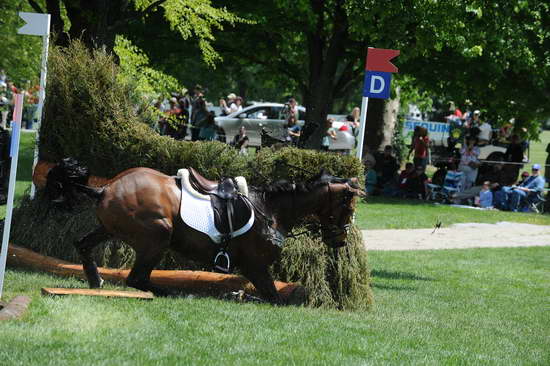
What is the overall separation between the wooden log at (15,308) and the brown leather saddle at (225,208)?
2013 millimetres

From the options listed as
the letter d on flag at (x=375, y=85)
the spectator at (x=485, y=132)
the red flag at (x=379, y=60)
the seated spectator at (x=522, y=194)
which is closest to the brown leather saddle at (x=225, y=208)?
the letter d on flag at (x=375, y=85)

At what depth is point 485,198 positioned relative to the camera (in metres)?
25.2

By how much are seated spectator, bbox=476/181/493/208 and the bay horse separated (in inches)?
628

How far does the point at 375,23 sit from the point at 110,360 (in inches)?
650

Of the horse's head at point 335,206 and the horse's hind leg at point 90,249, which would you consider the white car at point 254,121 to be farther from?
the horse's hind leg at point 90,249

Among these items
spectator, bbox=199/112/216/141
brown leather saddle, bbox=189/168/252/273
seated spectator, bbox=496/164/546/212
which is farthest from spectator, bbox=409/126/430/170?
brown leather saddle, bbox=189/168/252/273

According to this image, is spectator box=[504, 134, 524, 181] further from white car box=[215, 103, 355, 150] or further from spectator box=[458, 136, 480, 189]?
white car box=[215, 103, 355, 150]

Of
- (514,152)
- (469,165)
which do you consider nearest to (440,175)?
(469,165)

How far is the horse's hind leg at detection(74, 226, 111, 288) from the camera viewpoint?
9359 millimetres

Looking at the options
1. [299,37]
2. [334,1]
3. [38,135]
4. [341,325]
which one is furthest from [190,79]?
[341,325]

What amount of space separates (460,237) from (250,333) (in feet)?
42.5

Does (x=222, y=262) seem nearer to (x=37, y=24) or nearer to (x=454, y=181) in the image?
(x=37, y=24)

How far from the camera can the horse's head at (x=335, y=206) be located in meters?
9.70

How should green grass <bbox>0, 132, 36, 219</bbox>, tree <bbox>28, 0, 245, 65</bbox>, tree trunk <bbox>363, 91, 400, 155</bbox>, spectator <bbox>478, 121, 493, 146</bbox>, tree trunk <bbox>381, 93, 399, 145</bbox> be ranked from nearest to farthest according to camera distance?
tree <bbox>28, 0, 245, 65</bbox>, green grass <bbox>0, 132, 36, 219</bbox>, tree trunk <bbox>363, 91, 400, 155</bbox>, tree trunk <bbox>381, 93, 399, 145</bbox>, spectator <bbox>478, 121, 493, 146</bbox>
